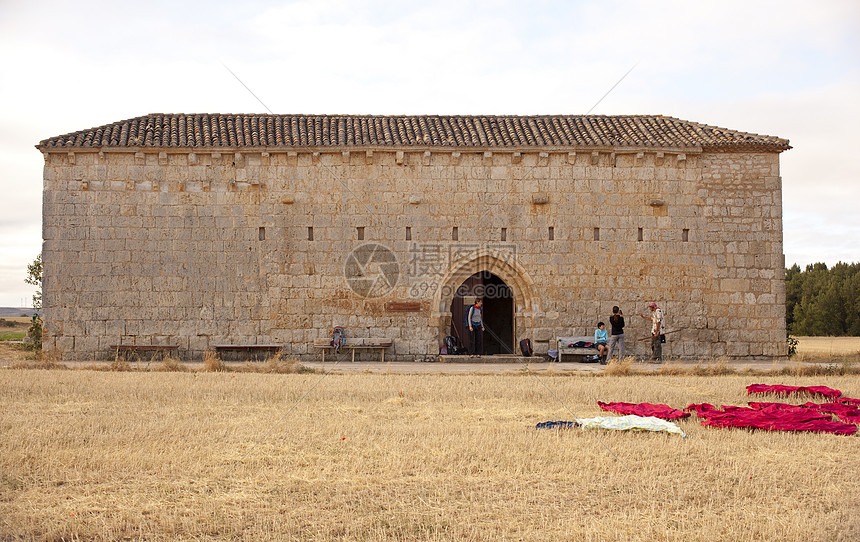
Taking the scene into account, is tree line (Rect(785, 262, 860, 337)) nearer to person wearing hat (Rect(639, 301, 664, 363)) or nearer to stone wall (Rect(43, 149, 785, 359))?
stone wall (Rect(43, 149, 785, 359))

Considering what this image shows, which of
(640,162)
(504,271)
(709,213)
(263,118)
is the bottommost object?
(504,271)

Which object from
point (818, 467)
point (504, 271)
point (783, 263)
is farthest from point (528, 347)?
point (818, 467)

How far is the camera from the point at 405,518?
4.58m

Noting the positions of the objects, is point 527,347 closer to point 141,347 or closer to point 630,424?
point 141,347

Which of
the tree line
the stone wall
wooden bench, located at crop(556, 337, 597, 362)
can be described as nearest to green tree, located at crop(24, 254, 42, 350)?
the stone wall

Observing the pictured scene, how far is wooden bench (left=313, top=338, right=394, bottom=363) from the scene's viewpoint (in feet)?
53.8

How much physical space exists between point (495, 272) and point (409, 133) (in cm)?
403

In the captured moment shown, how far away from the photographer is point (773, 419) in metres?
7.80

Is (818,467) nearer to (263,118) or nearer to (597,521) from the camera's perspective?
(597,521)

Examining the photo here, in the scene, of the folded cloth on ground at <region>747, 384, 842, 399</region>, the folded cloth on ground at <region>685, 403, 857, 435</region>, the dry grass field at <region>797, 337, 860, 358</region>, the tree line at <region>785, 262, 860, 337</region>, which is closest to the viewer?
the folded cloth on ground at <region>685, 403, 857, 435</region>

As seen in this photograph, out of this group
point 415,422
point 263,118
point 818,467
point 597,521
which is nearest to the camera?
point 597,521

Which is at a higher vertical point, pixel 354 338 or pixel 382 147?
pixel 382 147

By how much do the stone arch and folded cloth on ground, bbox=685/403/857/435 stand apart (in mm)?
8117

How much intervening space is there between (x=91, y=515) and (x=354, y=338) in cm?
1202
